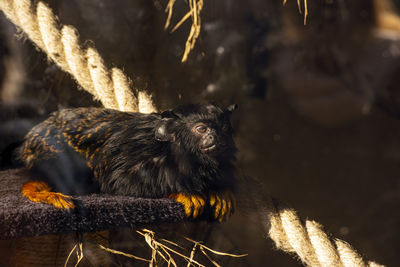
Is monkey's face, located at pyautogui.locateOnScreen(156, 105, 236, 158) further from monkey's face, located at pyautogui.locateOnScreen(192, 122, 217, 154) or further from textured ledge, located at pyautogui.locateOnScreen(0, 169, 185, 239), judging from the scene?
textured ledge, located at pyautogui.locateOnScreen(0, 169, 185, 239)

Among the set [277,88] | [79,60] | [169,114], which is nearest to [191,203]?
[169,114]

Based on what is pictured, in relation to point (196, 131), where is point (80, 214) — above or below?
below

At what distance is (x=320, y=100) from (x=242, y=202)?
100cm

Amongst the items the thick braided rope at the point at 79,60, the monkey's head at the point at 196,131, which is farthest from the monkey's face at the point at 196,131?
the thick braided rope at the point at 79,60

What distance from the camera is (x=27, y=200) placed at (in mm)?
A: 754

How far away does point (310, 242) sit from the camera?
98 cm

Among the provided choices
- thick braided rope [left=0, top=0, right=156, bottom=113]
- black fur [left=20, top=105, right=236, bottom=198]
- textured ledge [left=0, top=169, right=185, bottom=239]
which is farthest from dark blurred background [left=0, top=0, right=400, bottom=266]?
textured ledge [left=0, top=169, right=185, bottom=239]

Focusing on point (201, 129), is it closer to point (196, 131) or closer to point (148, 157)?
point (196, 131)

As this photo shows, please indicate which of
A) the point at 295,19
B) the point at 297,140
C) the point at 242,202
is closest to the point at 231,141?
the point at 242,202

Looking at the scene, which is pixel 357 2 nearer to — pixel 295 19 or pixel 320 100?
pixel 295 19

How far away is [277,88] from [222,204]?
1.05 m

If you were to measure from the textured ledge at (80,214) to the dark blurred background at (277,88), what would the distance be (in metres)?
0.24

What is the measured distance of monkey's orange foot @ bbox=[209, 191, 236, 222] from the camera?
0.90 m

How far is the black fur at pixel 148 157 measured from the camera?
0.86 metres
